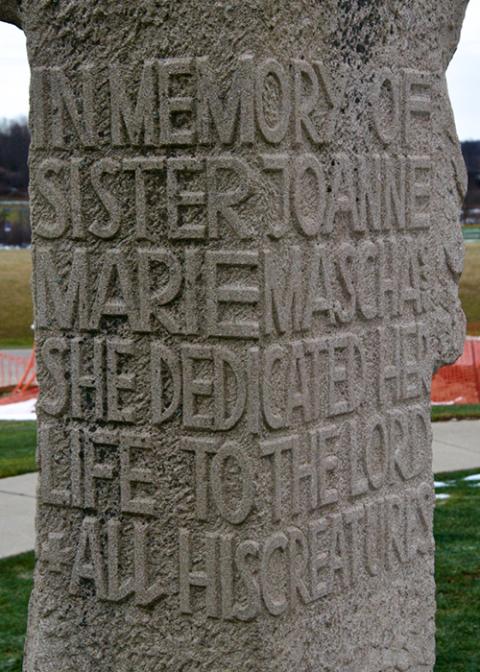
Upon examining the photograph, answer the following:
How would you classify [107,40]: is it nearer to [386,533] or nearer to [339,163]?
[339,163]

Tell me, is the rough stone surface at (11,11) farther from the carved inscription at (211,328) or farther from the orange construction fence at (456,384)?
the orange construction fence at (456,384)

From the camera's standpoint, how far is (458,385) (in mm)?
13930

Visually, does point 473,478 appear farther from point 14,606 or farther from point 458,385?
point 458,385

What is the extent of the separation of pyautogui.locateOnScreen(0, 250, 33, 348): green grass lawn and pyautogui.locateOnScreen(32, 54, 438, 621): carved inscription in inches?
758

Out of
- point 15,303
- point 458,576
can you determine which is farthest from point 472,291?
point 458,576

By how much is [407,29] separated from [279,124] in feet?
2.52

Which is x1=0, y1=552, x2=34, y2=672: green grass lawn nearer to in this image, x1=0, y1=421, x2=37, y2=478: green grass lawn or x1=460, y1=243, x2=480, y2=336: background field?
x1=0, y1=421, x2=37, y2=478: green grass lawn

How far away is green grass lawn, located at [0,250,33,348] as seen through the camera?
27.5 meters

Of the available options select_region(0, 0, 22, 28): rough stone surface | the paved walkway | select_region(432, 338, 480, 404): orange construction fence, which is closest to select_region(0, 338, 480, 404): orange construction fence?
select_region(432, 338, 480, 404): orange construction fence

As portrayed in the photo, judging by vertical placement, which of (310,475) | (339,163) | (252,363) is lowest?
(310,475)

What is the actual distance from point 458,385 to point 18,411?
4571mm

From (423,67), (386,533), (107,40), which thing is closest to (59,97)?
(107,40)

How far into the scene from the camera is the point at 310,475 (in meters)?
3.28

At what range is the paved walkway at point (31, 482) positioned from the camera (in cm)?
667
